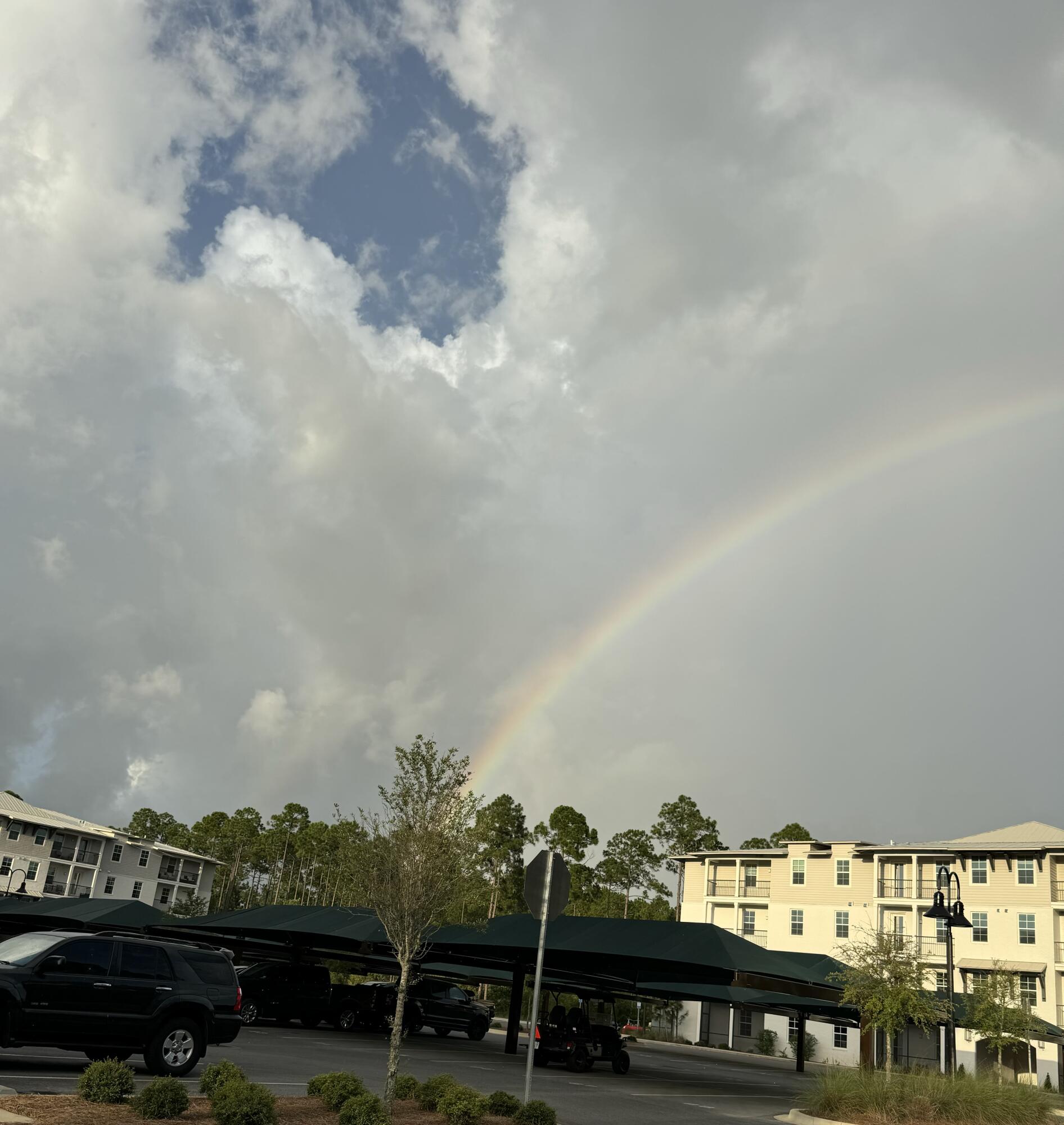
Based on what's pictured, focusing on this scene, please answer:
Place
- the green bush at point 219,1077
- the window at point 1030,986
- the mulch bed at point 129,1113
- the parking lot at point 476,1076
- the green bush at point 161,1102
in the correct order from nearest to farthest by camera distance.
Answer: the mulch bed at point 129,1113 < the green bush at point 161,1102 < the green bush at point 219,1077 < the parking lot at point 476,1076 < the window at point 1030,986

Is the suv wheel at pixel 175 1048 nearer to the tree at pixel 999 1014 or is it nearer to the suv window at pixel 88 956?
the suv window at pixel 88 956

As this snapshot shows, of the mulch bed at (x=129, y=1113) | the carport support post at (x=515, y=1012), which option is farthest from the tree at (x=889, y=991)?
the mulch bed at (x=129, y=1113)

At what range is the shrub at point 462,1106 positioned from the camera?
11617 millimetres

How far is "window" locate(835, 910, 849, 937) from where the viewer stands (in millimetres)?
60719

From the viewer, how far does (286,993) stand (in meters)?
30.0

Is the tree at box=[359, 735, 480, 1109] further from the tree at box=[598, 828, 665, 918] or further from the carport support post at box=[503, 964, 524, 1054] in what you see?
the tree at box=[598, 828, 665, 918]

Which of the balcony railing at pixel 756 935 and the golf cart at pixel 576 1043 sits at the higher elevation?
the balcony railing at pixel 756 935

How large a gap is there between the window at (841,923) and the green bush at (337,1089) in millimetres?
55255

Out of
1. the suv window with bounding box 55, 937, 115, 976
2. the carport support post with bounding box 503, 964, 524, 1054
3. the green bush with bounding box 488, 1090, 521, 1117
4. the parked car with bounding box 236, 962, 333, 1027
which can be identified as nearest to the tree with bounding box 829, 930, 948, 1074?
the carport support post with bounding box 503, 964, 524, 1054

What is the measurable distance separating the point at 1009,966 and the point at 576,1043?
36.8m

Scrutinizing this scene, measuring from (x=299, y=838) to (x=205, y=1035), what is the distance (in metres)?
95.1

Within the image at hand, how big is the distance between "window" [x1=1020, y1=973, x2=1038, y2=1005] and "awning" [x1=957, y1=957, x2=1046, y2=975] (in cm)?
30

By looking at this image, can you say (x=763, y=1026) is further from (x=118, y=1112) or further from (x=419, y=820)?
(x=118, y=1112)

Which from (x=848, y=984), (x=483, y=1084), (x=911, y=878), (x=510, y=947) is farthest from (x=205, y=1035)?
(x=911, y=878)
